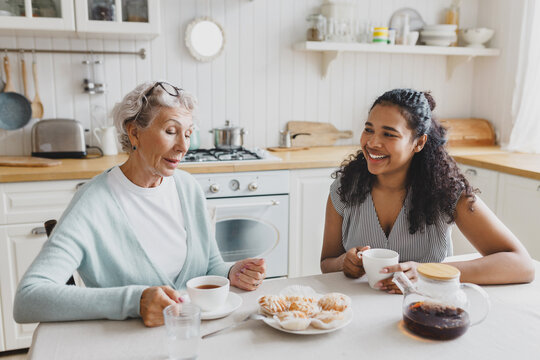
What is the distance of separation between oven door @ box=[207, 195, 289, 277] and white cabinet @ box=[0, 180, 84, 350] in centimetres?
77

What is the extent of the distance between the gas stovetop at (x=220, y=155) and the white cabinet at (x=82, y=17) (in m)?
0.71

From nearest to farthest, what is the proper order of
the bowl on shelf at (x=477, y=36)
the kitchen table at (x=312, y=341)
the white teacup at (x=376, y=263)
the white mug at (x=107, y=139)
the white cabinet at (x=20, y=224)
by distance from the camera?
the kitchen table at (x=312, y=341) < the white teacup at (x=376, y=263) < the white cabinet at (x=20, y=224) < the white mug at (x=107, y=139) < the bowl on shelf at (x=477, y=36)

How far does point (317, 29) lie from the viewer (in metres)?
3.06

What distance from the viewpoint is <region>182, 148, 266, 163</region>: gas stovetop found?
8.68 ft

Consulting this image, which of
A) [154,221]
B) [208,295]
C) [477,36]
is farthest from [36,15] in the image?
[477,36]

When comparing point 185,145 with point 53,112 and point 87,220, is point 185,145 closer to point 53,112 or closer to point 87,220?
point 87,220

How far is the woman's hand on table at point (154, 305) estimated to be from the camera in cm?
99

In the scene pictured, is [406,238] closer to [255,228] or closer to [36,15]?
[255,228]

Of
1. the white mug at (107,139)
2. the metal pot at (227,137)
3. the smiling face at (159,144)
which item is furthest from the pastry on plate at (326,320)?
the white mug at (107,139)

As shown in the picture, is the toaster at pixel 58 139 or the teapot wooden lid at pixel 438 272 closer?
the teapot wooden lid at pixel 438 272

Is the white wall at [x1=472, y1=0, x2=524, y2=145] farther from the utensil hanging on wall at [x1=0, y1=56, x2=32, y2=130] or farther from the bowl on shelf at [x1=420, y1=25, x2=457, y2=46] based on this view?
the utensil hanging on wall at [x1=0, y1=56, x2=32, y2=130]

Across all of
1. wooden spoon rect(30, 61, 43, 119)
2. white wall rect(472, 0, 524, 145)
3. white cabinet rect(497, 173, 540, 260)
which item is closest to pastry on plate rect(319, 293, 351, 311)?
white cabinet rect(497, 173, 540, 260)

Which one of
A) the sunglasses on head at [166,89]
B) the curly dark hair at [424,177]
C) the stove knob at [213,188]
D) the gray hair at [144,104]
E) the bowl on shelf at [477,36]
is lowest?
the stove knob at [213,188]

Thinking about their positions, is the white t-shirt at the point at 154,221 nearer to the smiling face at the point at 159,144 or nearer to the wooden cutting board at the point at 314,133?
the smiling face at the point at 159,144
